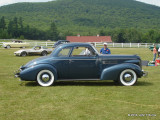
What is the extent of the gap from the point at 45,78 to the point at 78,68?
4.22 feet

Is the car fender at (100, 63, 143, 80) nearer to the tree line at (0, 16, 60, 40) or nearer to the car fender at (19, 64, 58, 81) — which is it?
the car fender at (19, 64, 58, 81)

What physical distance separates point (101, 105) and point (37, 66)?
11.5 feet

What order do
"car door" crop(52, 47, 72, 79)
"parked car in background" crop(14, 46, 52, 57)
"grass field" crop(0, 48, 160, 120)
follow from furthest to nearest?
"parked car in background" crop(14, 46, 52, 57)
"car door" crop(52, 47, 72, 79)
"grass field" crop(0, 48, 160, 120)

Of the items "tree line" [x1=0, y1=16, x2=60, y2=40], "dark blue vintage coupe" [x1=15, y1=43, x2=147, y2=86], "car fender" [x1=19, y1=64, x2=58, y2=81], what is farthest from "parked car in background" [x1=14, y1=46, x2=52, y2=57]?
"tree line" [x1=0, y1=16, x2=60, y2=40]

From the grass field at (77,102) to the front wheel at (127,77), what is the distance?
0.27m

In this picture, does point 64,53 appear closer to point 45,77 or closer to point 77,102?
point 45,77

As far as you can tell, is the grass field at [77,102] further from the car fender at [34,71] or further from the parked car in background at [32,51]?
the parked car in background at [32,51]

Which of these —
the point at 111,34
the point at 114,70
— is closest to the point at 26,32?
the point at 111,34

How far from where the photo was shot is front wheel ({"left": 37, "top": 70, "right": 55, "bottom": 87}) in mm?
9406

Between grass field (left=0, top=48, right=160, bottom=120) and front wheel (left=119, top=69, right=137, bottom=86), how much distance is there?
10.7 inches

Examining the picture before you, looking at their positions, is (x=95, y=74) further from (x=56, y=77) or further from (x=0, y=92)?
(x=0, y=92)

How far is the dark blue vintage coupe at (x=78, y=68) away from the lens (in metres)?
9.40

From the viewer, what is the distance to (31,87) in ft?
30.6

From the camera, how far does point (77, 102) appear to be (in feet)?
23.2
